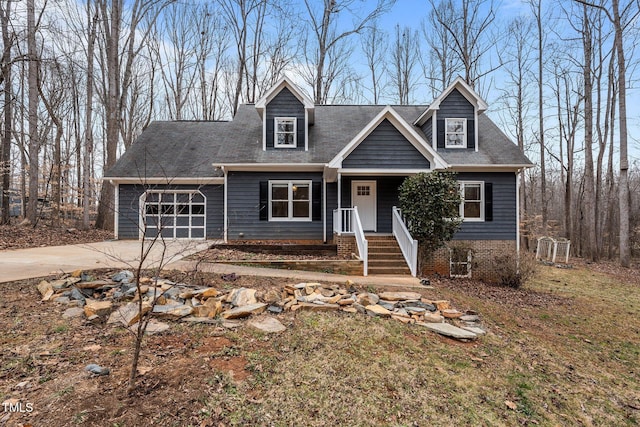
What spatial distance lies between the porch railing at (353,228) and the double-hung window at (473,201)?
4635 mm

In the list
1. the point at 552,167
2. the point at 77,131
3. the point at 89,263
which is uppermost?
the point at 77,131

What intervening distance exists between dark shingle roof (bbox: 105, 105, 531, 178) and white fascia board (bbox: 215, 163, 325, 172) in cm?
20

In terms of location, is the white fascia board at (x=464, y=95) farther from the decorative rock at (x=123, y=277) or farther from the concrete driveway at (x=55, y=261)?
the decorative rock at (x=123, y=277)

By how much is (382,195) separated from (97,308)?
9.99 metres

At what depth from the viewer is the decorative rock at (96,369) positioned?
3.11 m

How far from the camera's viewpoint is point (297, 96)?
12.9m

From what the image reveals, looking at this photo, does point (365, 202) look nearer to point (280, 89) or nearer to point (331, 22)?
point (280, 89)

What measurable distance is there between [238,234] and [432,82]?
17462 millimetres

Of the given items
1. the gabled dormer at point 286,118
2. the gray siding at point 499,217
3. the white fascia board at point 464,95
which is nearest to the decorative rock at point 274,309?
the gabled dormer at point 286,118

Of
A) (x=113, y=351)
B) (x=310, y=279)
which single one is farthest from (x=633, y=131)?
(x=113, y=351)

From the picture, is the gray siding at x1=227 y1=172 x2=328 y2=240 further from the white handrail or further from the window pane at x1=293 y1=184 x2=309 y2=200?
the white handrail

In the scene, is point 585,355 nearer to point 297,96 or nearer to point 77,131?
point 297,96

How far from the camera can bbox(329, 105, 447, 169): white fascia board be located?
35.3 ft

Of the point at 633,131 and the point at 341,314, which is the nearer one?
the point at 341,314
